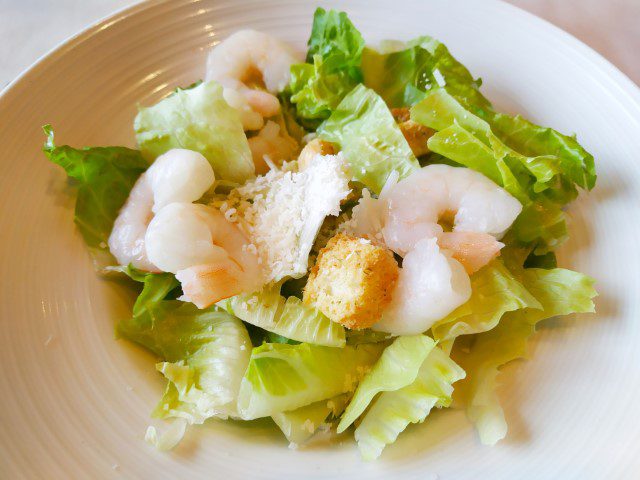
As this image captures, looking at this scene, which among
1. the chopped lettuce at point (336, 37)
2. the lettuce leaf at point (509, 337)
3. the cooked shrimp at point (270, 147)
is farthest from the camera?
the chopped lettuce at point (336, 37)

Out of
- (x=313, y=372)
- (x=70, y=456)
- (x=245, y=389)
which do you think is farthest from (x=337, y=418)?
(x=70, y=456)

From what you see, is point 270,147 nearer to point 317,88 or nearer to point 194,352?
point 317,88

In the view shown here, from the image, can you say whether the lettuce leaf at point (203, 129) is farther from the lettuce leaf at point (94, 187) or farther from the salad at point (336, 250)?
the lettuce leaf at point (94, 187)

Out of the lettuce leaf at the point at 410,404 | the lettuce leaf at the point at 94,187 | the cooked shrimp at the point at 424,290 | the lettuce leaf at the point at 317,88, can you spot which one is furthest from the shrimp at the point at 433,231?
the lettuce leaf at the point at 94,187

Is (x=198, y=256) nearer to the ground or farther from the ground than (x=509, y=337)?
farther from the ground

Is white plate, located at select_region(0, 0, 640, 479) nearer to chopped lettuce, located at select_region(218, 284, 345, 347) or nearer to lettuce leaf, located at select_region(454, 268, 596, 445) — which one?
lettuce leaf, located at select_region(454, 268, 596, 445)

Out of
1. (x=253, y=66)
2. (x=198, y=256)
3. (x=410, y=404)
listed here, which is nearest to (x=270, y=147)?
(x=253, y=66)
